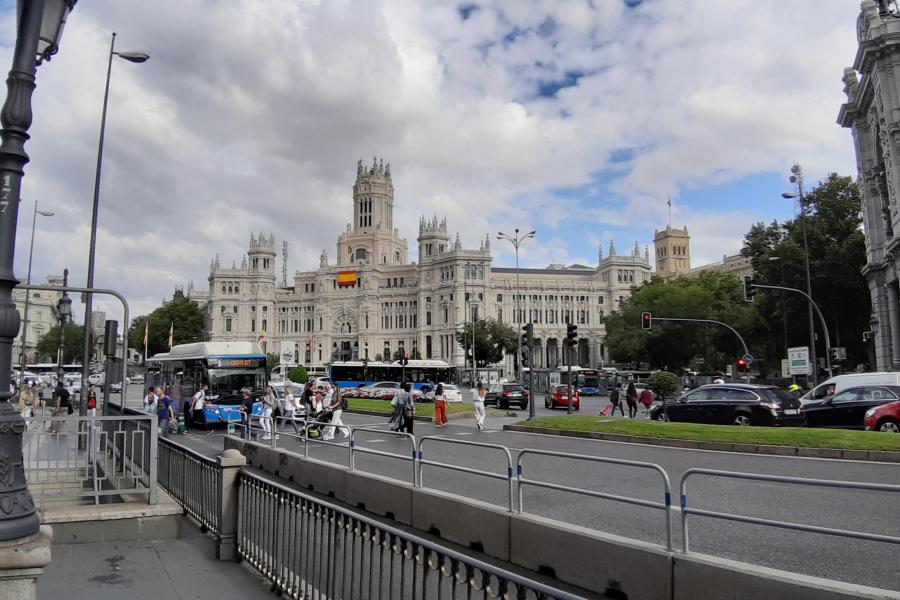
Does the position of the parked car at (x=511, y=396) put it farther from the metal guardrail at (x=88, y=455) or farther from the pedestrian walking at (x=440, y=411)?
the metal guardrail at (x=88, y=455)

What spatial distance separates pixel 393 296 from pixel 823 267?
100316 millimetres

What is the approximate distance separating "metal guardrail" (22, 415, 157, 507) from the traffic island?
1279cm

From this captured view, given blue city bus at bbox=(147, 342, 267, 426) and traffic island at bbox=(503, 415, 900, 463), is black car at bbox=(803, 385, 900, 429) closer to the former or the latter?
traffic island at bbox=(503, 415, 900, 463)

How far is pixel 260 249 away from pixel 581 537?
14626 cm

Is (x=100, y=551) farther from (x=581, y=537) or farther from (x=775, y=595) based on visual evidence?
(x=775, y=595)

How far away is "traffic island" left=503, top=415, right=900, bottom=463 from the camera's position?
46.2 ft

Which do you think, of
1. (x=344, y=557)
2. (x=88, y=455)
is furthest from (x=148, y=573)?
(x=344, y=557)

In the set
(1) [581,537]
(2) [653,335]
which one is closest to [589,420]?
(1) [581,537]

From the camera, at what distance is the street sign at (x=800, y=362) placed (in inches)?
1261

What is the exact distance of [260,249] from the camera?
14562 centimetres

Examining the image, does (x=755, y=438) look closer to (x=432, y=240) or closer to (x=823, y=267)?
(x=823, y=267)

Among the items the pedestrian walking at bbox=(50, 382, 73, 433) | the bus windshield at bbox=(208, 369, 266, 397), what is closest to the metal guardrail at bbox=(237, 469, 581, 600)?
the bus windshield at bbox=(208, 369, 266, 397)

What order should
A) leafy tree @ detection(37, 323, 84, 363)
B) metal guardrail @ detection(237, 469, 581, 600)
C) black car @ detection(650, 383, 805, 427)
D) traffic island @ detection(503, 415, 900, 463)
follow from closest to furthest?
metal guardrail @ detection(237, 469, 581, 600) → traffic island @ detection(503, 415, 900, 463) → black car @ detection(650, 383, 805, 427) → leafy tree @ detection(37, 323, 84, 363)

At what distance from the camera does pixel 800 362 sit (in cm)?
3234
